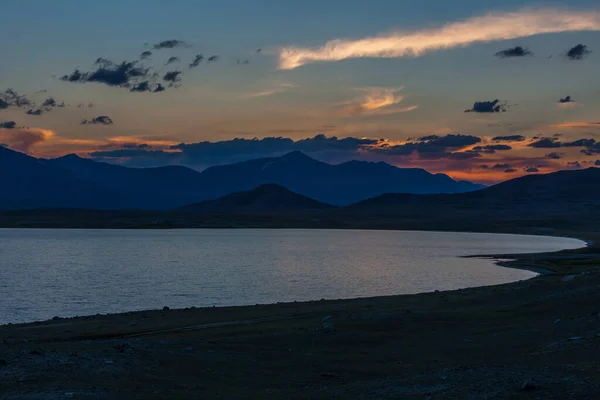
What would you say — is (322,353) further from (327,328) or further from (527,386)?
(527,386)

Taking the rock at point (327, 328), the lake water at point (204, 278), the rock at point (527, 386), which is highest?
the rock at point (527, 386)

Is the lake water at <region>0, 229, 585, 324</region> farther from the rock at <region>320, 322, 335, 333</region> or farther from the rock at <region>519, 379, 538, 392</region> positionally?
the rock at <region>519, 379, 538, 392</region>

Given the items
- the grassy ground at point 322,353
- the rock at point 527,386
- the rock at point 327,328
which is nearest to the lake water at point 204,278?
the grassy ground at point 322,353

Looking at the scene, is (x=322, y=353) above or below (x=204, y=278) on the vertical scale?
above

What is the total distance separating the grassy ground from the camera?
18.6 metres

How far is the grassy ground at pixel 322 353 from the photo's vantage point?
18.6m

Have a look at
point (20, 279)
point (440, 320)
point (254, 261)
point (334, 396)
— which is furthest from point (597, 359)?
point (254, 261)

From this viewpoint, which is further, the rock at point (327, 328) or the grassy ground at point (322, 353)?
the rock at point (327, 328)

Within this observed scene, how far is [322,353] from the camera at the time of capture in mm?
26062

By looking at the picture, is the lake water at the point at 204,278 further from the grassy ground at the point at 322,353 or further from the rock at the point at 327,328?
the rock at the point at 327,328

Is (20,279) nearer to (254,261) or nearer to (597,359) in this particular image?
(254,261)

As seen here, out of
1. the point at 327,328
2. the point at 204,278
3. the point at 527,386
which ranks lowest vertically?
the point at 204,278

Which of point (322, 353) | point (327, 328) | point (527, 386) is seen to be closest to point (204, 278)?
point (327, 328)

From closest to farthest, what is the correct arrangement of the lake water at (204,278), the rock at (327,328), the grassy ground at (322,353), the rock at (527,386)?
the rock at (527,386) → the grassy ground at (322,353) → the rock at (327,328) → the lake water at (204,278)
